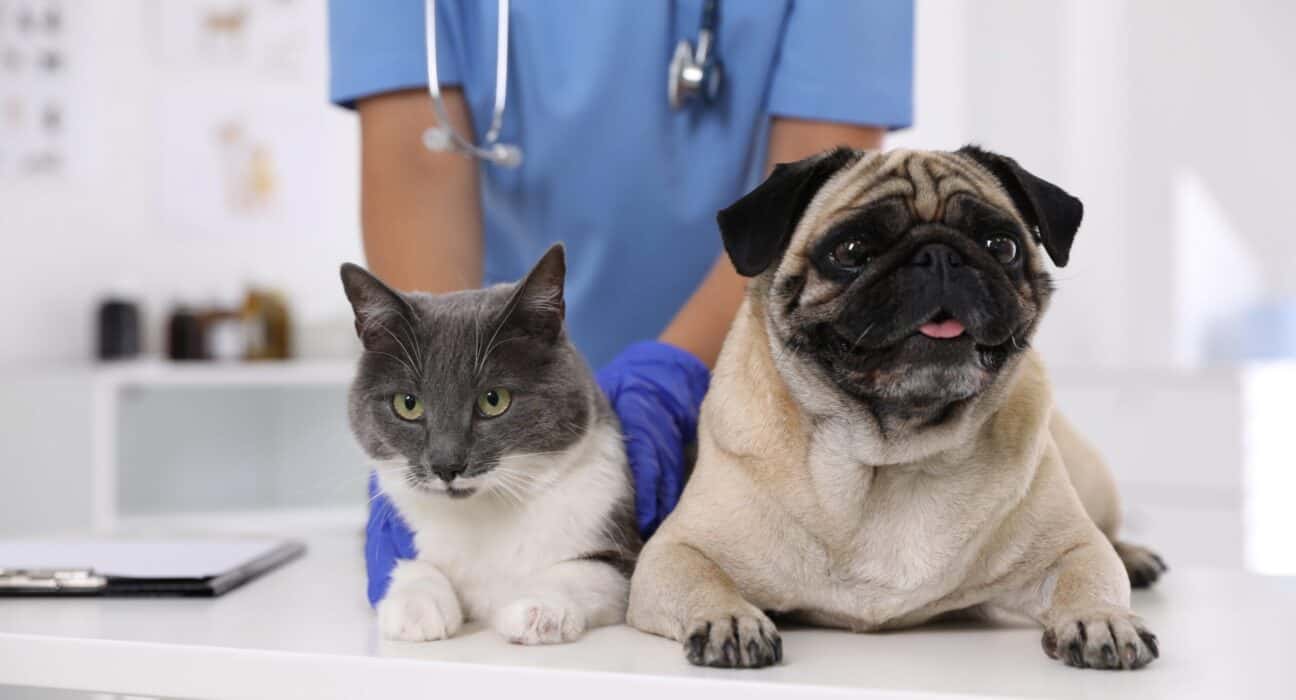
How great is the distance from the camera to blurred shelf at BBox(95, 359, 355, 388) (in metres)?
2.98

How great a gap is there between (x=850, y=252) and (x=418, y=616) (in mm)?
430

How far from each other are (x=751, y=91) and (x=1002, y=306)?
71 cm

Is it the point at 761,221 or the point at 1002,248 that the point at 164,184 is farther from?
the point at 1002,248

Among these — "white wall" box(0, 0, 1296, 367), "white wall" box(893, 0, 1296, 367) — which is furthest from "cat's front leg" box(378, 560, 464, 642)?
"white wall" box(893, 0, 1296, 367)

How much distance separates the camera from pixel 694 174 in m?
1.47

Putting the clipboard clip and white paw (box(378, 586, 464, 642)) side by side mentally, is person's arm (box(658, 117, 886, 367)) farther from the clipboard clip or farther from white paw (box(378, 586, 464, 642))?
the clipboard clip

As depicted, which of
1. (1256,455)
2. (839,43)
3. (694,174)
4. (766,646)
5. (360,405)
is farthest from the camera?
(1256,455)

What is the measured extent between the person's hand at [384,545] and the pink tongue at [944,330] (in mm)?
490

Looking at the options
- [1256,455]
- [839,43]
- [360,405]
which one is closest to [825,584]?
[360,405]

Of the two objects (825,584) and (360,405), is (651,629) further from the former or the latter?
(360,405)

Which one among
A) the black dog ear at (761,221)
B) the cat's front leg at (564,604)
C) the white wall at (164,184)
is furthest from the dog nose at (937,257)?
the white wall at (164,184)

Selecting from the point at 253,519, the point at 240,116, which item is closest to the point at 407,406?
the point at 253,519

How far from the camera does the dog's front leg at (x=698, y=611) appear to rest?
2.47ft

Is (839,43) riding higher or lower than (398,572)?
higher
